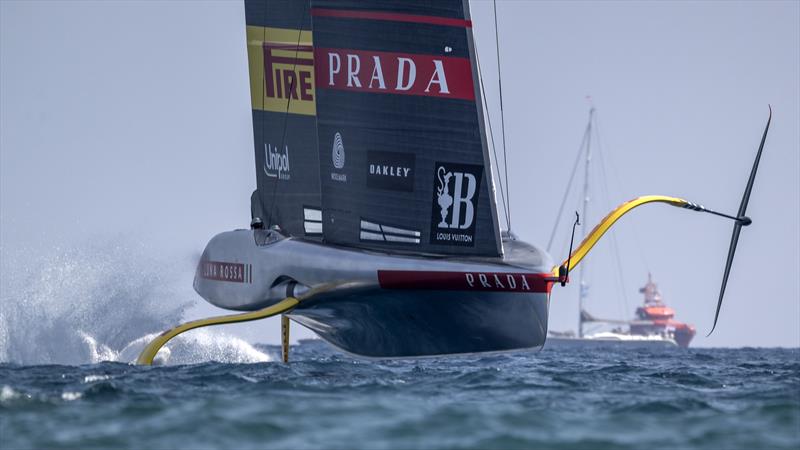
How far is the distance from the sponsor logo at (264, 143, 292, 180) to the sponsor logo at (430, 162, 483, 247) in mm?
4455

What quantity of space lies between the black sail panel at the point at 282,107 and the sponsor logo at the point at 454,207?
3954 mm

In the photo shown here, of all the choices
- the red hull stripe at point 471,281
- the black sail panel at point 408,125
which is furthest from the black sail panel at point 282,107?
the red hull stripe at point 471,281

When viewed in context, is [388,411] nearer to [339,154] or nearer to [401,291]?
[401,291]

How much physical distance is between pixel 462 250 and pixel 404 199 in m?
0.99

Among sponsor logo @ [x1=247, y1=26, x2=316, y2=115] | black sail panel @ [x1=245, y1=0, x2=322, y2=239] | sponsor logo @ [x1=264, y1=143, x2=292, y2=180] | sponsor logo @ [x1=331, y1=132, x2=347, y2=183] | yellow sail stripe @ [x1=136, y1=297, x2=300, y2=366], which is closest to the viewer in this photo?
sponsor logo @ [x1=331, y1=132, x2=347, y2=183]

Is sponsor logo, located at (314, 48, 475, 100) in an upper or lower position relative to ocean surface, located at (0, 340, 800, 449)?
upper

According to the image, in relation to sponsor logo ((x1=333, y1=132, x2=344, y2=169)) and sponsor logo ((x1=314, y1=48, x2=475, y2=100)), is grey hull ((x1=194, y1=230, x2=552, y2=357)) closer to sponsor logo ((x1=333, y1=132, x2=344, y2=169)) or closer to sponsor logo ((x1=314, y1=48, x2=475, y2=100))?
sponsor logo ((x1=333, y1=132, x2=344, y2=169))

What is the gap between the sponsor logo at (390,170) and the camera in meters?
17.0

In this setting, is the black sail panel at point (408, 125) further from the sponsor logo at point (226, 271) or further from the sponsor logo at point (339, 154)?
the sponsor logo at point (226, 271)

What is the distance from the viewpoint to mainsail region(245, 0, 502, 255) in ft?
55.3

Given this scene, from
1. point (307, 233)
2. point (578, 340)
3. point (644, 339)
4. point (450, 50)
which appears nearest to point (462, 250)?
point (450, 50)

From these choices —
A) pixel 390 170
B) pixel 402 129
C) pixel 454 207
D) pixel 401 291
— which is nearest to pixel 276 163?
pixel 390 170

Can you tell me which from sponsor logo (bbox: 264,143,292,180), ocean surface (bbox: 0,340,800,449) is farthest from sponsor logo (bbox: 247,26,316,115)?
ocean surface (bbox: 0,340,800,449)

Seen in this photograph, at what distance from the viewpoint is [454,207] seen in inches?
669
